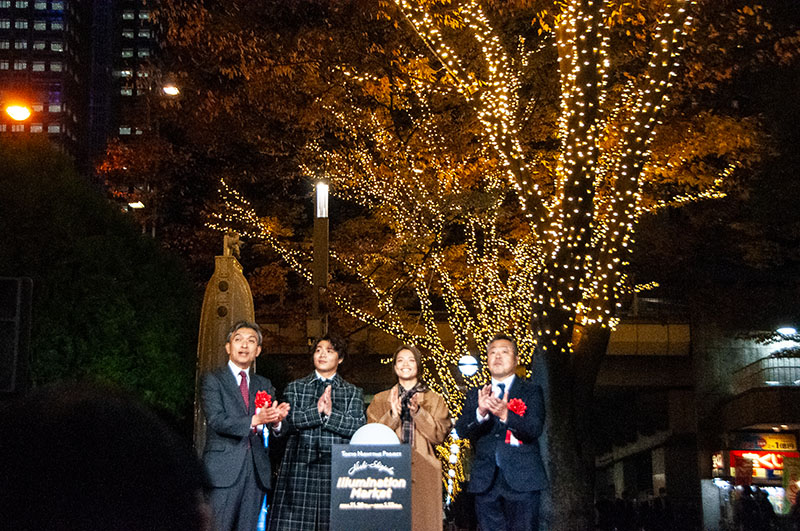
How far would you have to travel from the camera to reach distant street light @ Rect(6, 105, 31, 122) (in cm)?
1432

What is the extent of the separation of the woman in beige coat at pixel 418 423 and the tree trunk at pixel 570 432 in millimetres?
3723

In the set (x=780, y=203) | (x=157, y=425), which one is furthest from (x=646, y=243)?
(x=157, y=425)

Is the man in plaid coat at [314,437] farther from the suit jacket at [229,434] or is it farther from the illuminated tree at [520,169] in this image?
the illuminated tree at [520,169]

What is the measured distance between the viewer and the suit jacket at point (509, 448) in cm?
712

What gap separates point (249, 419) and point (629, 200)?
601 centimetres

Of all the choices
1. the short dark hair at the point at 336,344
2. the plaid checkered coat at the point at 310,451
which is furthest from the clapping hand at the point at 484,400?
the short dark hair at the point at 336,344

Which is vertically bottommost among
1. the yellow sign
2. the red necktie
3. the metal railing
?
the red necktie

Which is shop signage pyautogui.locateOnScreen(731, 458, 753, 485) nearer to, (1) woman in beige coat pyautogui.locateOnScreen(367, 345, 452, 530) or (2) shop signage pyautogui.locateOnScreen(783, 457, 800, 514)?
(2) shop signage pyautogui.locateOnScreen(783, 457, 800, 514)

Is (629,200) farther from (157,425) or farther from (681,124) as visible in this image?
(157,425)

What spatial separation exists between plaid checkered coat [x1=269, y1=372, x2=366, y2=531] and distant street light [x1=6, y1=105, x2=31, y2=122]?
28.4 ft

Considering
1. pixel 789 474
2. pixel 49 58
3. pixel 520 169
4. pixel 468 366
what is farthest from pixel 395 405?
pixel 49 58

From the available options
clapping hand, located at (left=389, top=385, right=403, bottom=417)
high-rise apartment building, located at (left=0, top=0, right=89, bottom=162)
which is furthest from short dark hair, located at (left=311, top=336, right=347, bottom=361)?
high-rise apartment building, located at (left=0, top=0, right=89, bottom=162)

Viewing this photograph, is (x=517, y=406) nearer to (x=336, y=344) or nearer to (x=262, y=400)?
(x=336, y=344)

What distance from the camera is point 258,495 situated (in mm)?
7516
